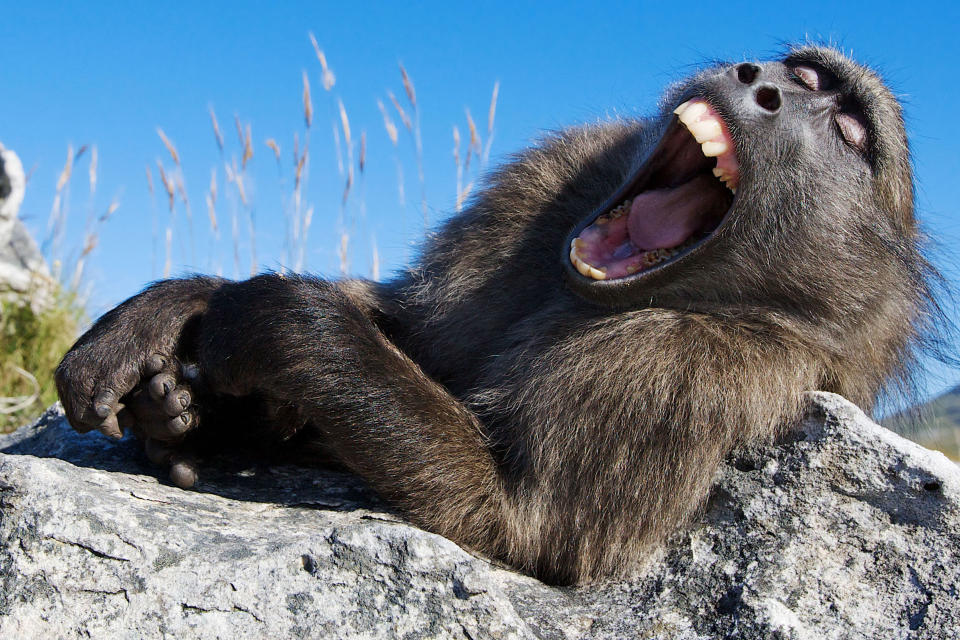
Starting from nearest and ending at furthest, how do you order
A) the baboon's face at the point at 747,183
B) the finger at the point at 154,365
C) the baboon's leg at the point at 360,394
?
the baboon's leg at the point at 360,394 < the finger at the point at 154,365 < the baboon's face at the point at 747,183

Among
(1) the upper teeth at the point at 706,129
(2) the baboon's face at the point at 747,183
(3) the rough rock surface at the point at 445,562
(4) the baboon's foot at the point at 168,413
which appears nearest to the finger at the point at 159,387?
(4) the baboon's foot at the point at 168,413

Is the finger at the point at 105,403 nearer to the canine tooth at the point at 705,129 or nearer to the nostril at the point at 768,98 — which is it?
the canine tooth at the point at 705,129

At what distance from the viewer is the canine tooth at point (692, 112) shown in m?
2.69

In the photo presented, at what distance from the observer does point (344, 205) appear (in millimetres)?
6047

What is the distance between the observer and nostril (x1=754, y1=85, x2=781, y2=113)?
2.72m

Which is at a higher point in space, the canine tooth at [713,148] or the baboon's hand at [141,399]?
the canine tooth at [713,148]

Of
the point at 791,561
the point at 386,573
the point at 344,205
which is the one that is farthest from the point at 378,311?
the point at 344,205

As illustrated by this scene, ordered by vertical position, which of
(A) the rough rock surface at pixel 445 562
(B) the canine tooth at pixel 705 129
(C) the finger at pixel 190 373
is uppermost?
(B) the canine tooth at pixel 705 129

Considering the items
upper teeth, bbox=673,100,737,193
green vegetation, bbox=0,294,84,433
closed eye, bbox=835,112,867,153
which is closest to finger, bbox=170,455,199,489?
upper teeth, bbox=673,100,737,193

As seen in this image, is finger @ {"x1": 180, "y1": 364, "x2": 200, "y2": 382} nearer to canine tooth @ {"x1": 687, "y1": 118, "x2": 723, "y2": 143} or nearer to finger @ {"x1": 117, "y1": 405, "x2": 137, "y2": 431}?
finger @ {"x1": 117, "y1": 405, "x2": 137, "y2": 431}

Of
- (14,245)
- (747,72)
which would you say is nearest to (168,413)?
Result: (747,72)

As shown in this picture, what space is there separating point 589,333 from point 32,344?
16.9ft

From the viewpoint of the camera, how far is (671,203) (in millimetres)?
2848

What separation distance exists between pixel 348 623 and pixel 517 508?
0.72m
